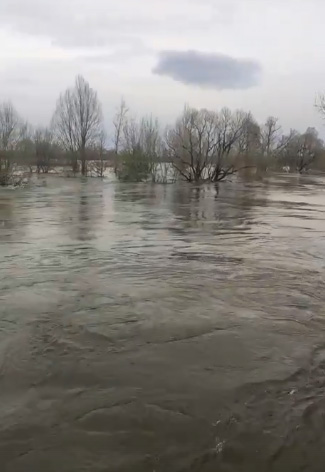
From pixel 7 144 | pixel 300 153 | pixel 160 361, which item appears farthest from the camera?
pixel 300 153

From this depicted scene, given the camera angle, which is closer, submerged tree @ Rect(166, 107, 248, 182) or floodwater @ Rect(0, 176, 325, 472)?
floodwater @ Rect(0, 176, 325, 472)

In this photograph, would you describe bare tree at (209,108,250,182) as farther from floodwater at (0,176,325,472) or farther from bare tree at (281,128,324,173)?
bare tree at (281,128,324,173)

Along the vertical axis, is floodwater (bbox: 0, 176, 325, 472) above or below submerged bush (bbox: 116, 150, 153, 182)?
below

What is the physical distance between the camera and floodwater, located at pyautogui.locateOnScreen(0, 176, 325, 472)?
3.41m

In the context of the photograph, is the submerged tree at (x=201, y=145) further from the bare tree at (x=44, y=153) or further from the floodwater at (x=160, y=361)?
the floodwater at (x=160, y=361)

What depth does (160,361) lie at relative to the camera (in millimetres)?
4824

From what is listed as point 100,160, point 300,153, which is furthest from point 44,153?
point 300,153

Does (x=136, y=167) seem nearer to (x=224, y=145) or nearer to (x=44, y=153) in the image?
(x=224, y=145)

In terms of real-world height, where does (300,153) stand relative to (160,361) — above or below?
above

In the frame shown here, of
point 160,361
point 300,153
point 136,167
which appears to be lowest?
point 160,361

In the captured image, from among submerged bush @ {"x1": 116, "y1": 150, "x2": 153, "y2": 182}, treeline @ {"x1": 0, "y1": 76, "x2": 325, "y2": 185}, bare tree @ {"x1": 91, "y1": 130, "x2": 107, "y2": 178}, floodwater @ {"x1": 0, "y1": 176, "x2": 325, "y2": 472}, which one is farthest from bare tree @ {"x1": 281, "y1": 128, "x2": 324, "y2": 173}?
floodwater @ {"x1": 0, "y1": 176, "x2": 325, "y2": 472}

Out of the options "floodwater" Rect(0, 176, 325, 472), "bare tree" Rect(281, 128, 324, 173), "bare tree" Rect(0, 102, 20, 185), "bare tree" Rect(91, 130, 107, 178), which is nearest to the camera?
"floodwater" Rect(0, 176, 325, 472)

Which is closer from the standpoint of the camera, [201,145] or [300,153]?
[201,145]

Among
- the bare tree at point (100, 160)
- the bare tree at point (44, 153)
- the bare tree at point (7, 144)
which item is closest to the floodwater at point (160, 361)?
the bare tree at point (7, 144)
